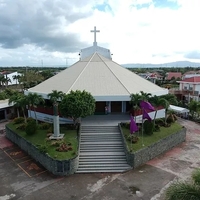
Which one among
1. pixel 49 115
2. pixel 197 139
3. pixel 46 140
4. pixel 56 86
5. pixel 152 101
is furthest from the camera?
pixel 56 86

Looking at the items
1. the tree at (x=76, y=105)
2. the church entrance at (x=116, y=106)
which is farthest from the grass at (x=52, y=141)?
the church entrance at (x=116, y=106)

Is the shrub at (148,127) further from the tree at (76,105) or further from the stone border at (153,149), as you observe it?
the tree at (76,105)

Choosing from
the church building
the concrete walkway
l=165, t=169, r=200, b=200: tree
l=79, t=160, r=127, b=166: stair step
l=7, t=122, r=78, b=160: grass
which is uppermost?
the church building

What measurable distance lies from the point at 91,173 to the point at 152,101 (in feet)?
36.3

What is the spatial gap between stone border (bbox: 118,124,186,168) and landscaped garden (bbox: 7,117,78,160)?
4.69 meters

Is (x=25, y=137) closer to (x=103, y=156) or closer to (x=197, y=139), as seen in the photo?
(x=103, y=156)

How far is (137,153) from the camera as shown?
18.9m

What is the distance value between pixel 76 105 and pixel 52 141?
4.07 metres

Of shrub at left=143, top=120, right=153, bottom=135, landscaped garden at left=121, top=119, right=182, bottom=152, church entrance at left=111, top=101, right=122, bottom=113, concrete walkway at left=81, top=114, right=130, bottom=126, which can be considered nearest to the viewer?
landscaped garden at left=121, top=119, right=182, bottom=152

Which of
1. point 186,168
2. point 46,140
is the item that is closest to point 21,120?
point 46,140

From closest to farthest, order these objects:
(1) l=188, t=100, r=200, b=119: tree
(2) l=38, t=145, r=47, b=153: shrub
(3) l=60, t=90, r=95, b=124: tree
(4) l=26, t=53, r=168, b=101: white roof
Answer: (2) l=38, t=145, r=47, b=153: shrub < (3) l=60, t=90, r=95, b=124: tree < (4) l=26, t=53, r=168, b=101: white roof < (1) l=188, t=100, r=200, b=119: tree

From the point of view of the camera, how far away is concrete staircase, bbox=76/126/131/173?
18719 mm

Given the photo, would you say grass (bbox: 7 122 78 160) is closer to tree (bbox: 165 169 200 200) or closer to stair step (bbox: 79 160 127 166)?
stair step (bbox: 79 160 127 166)

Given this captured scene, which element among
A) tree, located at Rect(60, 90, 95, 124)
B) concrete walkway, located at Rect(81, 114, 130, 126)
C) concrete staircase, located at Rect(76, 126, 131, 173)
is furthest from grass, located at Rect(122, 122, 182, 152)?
tree, located at Rect(60, 90, 95, 124)
